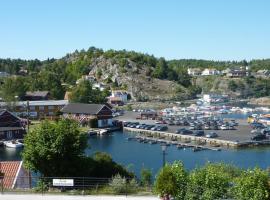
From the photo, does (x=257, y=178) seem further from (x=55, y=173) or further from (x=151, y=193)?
(x=55, y=173)

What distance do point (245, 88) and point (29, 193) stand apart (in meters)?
105

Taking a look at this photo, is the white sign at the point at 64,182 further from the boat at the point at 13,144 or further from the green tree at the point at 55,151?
the boat at the point at 13,144

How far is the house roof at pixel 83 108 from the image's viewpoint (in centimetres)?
5381

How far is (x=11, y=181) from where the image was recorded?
622 inches

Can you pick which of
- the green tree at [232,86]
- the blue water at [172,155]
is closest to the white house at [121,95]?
the green tree at [232,86]

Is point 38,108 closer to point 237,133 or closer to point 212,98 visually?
point 237,133

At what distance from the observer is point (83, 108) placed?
55562mm

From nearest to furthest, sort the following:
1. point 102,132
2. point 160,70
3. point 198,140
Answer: point 198,140, point 102,132, point 160,70

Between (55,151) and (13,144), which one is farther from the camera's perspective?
(13,144)

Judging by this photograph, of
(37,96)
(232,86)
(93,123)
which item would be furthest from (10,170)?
(232,86)

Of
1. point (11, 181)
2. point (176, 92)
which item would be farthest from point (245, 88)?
point (11, 181)

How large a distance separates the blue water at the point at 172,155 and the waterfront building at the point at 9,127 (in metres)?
Answer: 7.11

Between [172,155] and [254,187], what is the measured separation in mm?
28857

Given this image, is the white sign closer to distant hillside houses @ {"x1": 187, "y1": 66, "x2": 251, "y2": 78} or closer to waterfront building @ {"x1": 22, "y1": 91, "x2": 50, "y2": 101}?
waterfront building @ {"x1": 22, "y1": 91, "x2": 50, "y2": 101}
